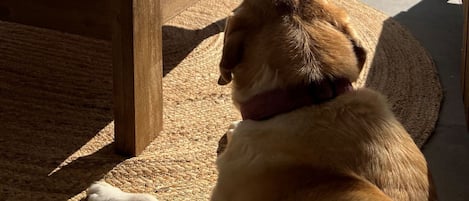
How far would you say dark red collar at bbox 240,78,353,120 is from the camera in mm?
1771

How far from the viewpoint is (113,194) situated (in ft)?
7.88

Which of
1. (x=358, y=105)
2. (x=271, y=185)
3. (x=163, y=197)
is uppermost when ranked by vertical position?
(x=358, y=105)

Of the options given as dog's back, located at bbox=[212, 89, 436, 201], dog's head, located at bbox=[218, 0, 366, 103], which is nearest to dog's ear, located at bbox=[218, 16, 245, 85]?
dog's head, located at bbox=[218, 0, 366, 103]

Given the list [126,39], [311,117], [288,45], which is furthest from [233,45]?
[126,39]

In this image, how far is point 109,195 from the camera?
2.39 m

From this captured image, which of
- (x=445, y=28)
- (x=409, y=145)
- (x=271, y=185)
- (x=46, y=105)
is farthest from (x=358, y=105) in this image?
(x=445, y=28)

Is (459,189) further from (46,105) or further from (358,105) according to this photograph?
(46,105)

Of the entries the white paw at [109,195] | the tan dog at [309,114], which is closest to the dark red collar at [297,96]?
the tan dog at [309,114]

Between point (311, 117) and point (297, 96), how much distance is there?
6 centimetres

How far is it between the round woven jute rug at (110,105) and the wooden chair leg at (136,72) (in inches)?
3.1

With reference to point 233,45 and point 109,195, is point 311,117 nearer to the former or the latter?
point 233,45

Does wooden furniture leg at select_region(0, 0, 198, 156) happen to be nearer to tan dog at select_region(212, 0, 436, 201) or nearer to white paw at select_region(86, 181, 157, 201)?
white paw at select_region(86, 181, 157, 201)

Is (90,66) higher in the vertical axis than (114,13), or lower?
lower

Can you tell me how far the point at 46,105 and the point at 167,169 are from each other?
58cm
